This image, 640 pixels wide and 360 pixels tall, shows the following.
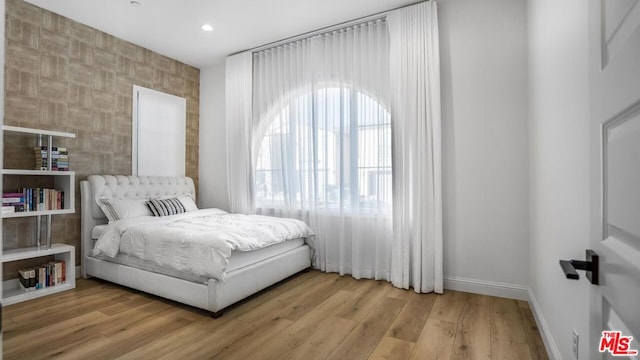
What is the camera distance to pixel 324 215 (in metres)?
3.75

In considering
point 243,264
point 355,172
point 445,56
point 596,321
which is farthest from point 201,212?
point 596,321

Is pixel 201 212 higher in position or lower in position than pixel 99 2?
lower

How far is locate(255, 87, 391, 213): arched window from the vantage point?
3418 mm

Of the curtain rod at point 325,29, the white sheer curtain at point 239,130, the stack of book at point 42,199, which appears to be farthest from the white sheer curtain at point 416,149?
the stack of book at point 42,199

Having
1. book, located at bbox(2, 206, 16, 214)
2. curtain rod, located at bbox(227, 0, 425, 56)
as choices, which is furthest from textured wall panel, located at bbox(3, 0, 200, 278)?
curtain rod, located at bbox(227, 0, 425, 56)

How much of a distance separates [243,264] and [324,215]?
1271mm

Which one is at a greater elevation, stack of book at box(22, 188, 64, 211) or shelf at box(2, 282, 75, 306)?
stack of book at box(22, 188, 64, 211)

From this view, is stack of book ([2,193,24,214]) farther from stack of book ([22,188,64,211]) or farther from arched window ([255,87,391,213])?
arched window ([255,87,391,213])

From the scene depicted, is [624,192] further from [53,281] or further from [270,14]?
[53,281]

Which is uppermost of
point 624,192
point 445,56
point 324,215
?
point 445,56

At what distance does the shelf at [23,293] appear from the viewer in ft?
9.09

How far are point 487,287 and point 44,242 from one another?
14.6 ft

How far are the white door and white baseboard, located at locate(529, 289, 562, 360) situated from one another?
3.90 ft

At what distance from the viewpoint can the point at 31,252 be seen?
292 centimetres
